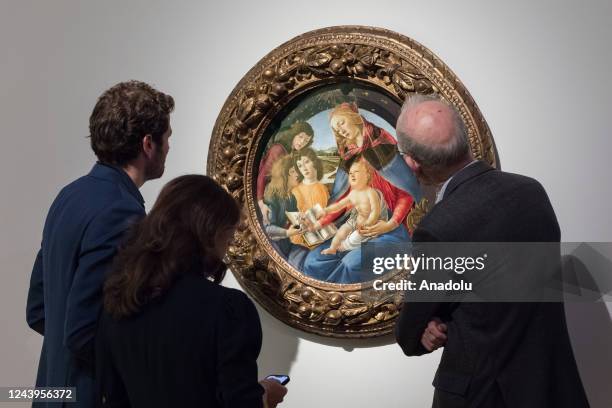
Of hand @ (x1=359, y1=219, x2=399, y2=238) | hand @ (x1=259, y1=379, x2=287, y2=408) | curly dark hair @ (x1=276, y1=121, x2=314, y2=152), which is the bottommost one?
hand @ (x1=259, y1=379, x2=287, y2=408)

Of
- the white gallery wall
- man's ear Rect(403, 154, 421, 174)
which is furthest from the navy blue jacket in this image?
the white gallery wall

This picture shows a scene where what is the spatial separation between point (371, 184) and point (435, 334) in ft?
2.99

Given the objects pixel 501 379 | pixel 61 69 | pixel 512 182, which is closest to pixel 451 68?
pixel 512 182

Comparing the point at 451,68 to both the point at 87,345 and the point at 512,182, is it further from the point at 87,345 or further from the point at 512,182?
the point at 87,345

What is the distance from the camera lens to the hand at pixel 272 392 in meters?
2.41

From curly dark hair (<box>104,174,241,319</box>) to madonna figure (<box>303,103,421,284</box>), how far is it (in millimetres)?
1085

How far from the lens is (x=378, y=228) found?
3211mm

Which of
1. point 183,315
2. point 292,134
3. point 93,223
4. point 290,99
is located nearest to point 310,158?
point 292,134

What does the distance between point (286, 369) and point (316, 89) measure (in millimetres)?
1101

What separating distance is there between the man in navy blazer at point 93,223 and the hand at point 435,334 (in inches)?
34.7

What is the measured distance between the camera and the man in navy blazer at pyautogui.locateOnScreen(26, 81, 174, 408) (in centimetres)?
245
